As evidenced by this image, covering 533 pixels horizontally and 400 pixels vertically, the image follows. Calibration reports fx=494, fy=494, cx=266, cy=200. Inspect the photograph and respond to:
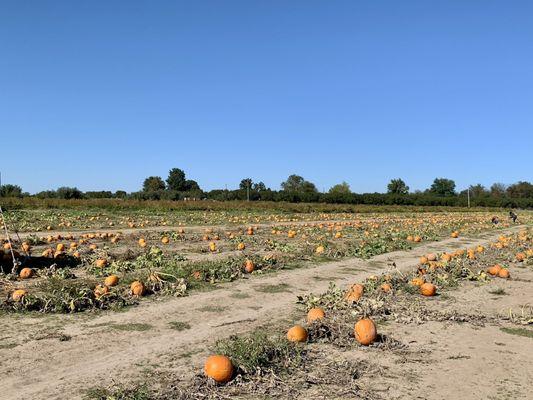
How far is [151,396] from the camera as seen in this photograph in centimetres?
457

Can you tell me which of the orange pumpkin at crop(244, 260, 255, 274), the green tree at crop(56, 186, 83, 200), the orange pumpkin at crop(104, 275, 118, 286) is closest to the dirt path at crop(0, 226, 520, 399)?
the orange pumpkin at crop(244, 260, 255, 274)

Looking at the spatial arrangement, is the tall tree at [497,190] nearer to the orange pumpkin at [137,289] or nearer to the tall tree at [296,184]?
the tall tree at [296,184]

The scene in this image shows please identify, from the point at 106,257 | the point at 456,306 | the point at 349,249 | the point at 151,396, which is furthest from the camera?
the point at 349,249

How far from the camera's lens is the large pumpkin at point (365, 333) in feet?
20.3

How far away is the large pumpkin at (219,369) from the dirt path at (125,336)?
41cm

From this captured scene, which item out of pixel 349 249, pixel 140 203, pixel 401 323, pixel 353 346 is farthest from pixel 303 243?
pixel 140 203

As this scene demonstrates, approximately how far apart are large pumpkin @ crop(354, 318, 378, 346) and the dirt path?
1.62m

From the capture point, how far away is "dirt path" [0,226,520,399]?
514 cm

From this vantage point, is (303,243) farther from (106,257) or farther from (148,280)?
(148,280)

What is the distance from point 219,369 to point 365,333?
2.13 meters

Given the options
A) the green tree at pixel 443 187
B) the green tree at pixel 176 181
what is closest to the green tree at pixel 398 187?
the green tree at pixel 443 187

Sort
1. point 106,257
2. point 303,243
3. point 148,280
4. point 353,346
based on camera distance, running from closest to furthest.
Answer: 1. point 353,346
2. point 148,280
3. point 106,257
4. point 303,243

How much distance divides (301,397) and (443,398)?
1346mm

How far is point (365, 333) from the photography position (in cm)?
620
